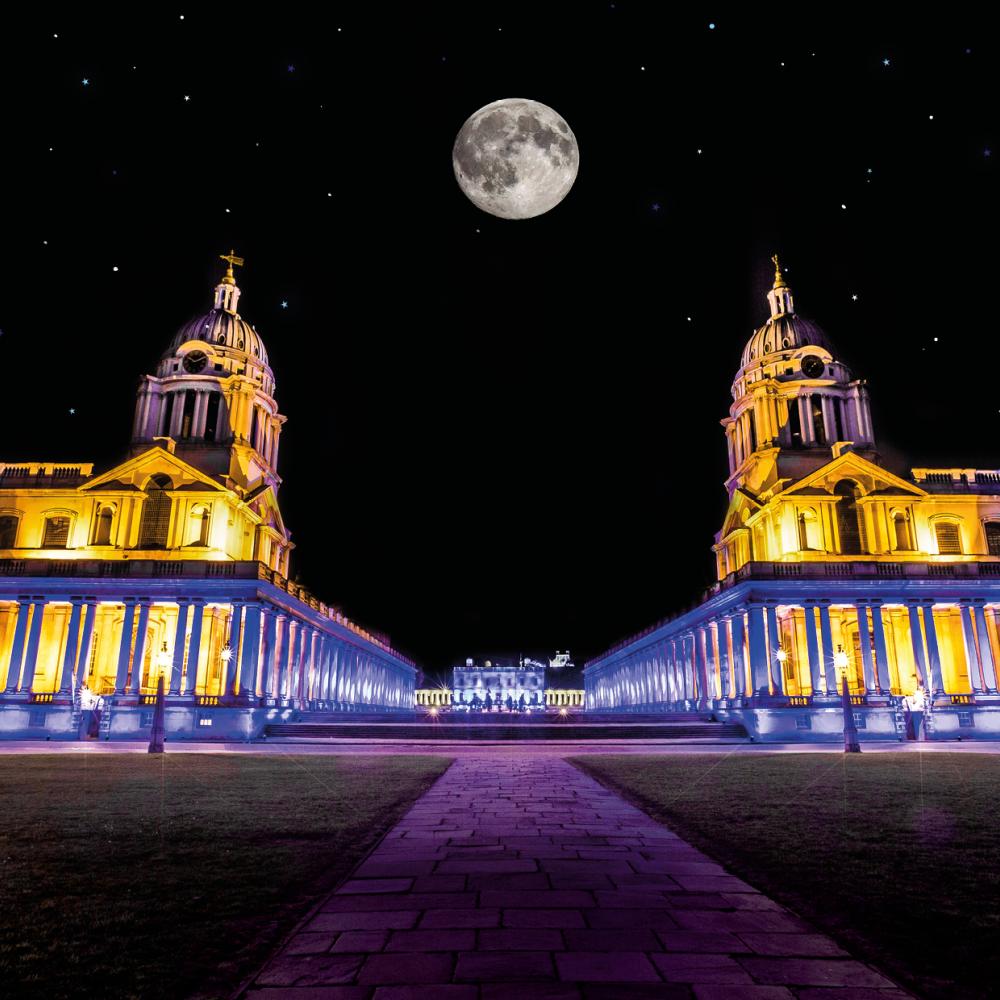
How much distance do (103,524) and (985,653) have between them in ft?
178

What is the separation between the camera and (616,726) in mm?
36656

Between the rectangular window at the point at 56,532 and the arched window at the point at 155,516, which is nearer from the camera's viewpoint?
the arched window at the point at 155,516

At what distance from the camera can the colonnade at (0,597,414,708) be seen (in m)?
40.9

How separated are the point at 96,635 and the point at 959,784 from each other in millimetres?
47666

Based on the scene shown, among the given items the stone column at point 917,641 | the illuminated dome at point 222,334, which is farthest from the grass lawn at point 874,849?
the illuminated dome at point 222,334

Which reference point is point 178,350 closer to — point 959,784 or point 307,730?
point 307,730

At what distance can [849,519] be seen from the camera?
48.7 m

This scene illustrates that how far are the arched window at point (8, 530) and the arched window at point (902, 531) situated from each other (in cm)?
5653

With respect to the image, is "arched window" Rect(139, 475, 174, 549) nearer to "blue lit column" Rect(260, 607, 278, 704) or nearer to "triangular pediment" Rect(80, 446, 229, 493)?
"triangular pediment" Rect(80, 446, 229, 493)

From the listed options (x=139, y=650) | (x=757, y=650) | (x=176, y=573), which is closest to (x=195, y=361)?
(x=176, y=573)

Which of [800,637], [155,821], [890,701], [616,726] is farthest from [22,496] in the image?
[890,701]

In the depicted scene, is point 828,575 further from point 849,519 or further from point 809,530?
point 849,519

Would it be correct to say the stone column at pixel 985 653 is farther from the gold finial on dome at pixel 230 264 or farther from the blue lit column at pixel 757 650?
the gold finial on dome at pixel 230 264

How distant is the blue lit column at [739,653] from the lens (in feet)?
148
